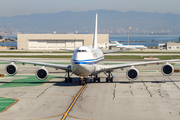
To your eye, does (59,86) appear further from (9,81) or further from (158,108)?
(158,108)

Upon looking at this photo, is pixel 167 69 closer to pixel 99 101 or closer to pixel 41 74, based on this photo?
pixel 99 101

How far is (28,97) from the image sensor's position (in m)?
27.2

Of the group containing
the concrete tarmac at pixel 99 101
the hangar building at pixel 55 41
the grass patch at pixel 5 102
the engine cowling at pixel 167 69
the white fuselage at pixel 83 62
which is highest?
the hangar building at pixel 55 41

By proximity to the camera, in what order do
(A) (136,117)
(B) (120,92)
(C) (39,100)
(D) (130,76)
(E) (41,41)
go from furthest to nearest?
(E) (41,41) < (D) (130,76) < (B) (120,92) < (C) (39,100) < (A) (136,117)

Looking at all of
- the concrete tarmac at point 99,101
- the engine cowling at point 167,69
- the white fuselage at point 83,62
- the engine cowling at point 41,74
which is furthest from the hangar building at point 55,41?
the white fuselage at point 83,62

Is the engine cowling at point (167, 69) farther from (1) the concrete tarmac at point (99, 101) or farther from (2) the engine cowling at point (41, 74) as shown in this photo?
(2) the engine cowling at point (41, 74)

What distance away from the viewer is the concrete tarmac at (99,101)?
20625 millimetres

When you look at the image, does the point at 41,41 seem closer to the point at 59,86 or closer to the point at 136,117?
the point at 59,86

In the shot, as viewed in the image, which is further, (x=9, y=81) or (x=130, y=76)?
(x=9, y=81)

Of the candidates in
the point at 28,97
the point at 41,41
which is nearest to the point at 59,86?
the point at 28,97

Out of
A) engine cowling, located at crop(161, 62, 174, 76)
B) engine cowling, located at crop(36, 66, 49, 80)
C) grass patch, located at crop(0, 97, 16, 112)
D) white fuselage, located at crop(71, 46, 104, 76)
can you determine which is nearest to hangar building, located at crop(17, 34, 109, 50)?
engine cowling, located at crop(161, 62, 174, 76)

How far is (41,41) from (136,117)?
4499 inches

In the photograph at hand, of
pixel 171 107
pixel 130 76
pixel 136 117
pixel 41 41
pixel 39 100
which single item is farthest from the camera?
pixel 41 41

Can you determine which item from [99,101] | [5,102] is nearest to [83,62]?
[99,101]
